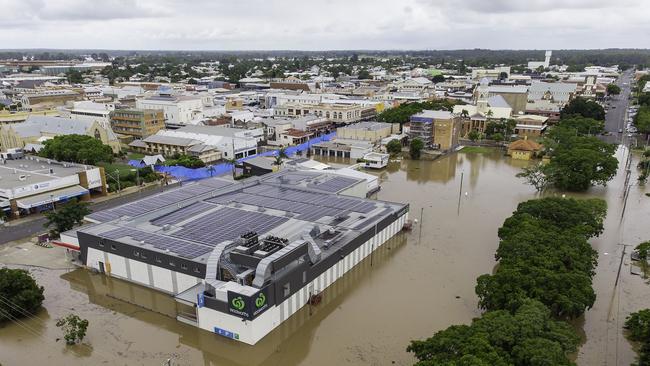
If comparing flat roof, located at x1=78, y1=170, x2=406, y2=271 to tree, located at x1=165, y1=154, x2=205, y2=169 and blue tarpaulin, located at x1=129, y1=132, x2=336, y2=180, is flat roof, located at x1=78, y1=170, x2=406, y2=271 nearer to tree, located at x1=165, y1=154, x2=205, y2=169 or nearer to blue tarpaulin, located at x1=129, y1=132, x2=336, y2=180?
blue tarpaulin, located at x1=129, y1=132, x2=336, y2=180

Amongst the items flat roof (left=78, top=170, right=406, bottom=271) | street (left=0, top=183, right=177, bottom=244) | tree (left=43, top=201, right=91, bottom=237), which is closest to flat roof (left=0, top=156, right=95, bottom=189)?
street (left=0, top=183, right=177, bottom=244)

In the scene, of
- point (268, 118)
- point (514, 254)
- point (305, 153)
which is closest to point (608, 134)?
point (305, 153)

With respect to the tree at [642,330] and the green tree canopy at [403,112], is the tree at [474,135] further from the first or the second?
the tree at [642,330]

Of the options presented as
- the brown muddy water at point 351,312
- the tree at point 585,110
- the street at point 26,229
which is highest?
the tree at point 585,110

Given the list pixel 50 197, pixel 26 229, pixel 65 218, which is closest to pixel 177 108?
pixel 50 197

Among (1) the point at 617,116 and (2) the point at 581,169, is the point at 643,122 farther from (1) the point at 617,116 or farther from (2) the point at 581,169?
(2) the point at 581,169

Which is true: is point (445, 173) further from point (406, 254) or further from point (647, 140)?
point (647, 140)

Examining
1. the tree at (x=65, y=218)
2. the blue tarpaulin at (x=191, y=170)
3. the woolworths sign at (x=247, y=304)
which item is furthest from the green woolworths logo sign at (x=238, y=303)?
the blue tarpaulin at (x=191, y=170)
